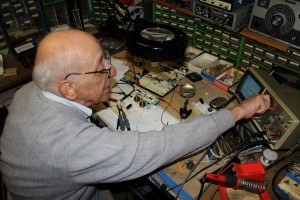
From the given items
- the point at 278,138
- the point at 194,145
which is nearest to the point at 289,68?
the point at 278,138

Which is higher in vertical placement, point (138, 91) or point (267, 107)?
point (267, 107)

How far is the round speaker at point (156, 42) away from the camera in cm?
118

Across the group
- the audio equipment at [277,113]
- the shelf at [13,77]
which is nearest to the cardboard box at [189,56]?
the audio equipment at [277,113]

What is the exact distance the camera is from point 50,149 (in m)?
0.82

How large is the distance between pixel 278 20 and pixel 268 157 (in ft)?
2.63

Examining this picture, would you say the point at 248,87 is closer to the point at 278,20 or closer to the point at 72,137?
the point at 278,20

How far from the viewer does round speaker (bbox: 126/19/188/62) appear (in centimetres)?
118

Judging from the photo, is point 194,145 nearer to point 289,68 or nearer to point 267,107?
point 267,107

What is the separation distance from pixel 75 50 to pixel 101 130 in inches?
12.6

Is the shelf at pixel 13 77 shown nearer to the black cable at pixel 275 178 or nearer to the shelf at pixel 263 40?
the shelf at pixel 263 40

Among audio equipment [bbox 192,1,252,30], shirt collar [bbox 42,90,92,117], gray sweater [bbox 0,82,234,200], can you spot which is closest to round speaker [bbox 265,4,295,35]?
audio equipment [bbox 192,1,252,30]

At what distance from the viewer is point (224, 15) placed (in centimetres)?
160

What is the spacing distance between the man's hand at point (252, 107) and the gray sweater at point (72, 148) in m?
0.08

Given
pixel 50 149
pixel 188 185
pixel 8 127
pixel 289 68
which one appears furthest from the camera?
pixel 289 68
